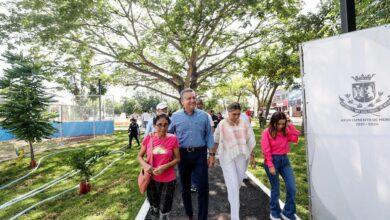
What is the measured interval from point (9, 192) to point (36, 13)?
27.8 ft

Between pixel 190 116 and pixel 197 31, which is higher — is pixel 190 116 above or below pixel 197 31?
below

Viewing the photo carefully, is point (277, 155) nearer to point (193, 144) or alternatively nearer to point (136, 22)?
point (193, 144)

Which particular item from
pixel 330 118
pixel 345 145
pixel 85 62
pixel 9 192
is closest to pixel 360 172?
pixel 345 145

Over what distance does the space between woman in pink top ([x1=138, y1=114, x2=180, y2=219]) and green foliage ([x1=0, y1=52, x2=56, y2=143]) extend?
431 inches

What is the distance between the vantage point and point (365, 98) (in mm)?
3971

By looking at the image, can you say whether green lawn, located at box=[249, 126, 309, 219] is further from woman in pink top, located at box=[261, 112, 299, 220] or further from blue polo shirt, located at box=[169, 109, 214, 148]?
blue polo shirt, located at box=[169, 109, 214, 148]

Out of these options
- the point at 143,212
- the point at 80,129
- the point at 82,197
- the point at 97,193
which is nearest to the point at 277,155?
the point at 143,212

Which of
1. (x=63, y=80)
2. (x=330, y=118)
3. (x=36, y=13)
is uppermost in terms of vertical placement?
(x=36, y=13)

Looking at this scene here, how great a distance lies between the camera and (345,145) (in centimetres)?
421

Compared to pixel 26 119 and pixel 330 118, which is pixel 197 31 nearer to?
pixel 26 119

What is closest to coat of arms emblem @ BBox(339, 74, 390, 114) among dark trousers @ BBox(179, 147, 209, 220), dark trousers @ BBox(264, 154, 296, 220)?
dark trousers @ BBox(264, 154, 296, 220)

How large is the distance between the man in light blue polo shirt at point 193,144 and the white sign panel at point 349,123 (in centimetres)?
154

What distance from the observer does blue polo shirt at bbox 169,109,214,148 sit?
4930mm

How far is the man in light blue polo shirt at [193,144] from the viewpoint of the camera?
4910 millimetres
